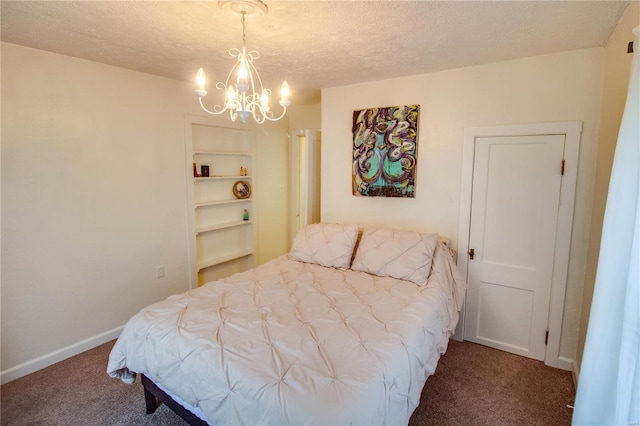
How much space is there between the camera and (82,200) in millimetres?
2729

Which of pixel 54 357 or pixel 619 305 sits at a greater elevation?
pixel 619 305

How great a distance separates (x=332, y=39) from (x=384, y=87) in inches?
44.0

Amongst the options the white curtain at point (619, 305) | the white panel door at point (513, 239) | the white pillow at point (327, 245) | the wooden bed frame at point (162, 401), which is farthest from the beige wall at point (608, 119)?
the wooden bed frame at point (162, 401)

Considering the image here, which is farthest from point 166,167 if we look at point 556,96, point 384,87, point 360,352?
point 556,96

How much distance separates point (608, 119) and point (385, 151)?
63.7 inches

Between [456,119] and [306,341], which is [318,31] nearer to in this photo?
[456,119]

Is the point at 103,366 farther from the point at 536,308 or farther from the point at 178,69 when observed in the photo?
the point at 536,308

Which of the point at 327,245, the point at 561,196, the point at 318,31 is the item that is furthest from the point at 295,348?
the point at 561,196

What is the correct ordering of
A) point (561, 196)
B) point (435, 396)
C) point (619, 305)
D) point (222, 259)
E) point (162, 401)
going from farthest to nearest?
point (222, 259)
point (561, 196)
point (435, 396)
point (162, 401)
point (619, 305)

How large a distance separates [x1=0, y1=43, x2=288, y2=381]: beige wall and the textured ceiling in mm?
298

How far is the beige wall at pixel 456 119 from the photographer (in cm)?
239

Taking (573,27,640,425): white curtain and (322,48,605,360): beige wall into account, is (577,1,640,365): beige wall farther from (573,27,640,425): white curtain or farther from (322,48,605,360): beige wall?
(573,27,640,425): white curtain

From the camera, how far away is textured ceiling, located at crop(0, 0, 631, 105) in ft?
5.86

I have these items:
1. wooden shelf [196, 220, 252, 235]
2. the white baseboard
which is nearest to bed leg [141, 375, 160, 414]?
the white baseboard
